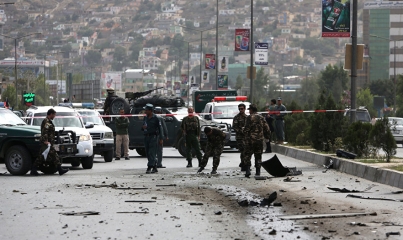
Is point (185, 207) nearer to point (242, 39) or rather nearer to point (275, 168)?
point (275, 168)

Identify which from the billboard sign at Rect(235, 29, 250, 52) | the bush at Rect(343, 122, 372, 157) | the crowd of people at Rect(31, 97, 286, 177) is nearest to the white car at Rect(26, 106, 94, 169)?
the crowd of people at Rect(31, 97, 286, 177)

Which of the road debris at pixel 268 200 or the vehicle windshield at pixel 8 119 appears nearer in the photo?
the road debris at pixel 268 200

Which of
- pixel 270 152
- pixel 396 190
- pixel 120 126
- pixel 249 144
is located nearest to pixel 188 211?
pixel 396 190

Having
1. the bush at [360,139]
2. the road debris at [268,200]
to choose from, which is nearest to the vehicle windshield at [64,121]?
the bush at [360,139]

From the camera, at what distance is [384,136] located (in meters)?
23.8

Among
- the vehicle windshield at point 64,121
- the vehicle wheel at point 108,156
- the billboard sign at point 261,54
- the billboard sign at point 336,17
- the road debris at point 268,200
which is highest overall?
the billboard sign at point 336,17

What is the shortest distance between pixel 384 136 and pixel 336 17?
6.55 m

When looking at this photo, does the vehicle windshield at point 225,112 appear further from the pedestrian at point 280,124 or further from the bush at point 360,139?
the bush at point 360,139

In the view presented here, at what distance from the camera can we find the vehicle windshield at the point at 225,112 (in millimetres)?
37812

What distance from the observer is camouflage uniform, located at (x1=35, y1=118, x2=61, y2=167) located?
23.1m

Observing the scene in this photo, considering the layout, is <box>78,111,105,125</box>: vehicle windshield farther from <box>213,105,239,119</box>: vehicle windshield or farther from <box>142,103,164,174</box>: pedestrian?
<box>142,103,164,174</box>: pedestrian

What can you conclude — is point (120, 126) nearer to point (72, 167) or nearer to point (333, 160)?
point (72, 167)

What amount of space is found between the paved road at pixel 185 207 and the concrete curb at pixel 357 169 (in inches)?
13.4

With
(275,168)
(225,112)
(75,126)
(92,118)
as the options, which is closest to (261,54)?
(225,112)
